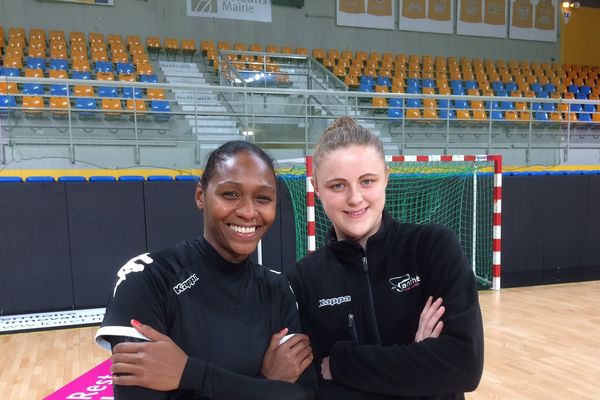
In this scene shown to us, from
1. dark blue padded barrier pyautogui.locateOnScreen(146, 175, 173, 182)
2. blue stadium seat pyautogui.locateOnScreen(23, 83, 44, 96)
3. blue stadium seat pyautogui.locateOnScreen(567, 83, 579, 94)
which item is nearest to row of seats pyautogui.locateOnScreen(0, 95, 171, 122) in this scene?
blue stadium seat pyautogui.locateOnScreen(23, 83, 44, 96)

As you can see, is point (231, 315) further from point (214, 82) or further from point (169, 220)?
point (214, 82)

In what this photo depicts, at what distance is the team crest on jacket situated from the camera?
145 centimetres

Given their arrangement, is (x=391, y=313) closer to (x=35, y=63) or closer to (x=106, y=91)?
(x=106, y=91)

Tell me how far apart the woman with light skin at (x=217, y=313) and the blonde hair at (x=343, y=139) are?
195 millimetres

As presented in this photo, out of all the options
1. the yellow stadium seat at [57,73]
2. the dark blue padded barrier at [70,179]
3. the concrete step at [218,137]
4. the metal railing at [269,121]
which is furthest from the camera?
the yellow stadium seat at [57,73]

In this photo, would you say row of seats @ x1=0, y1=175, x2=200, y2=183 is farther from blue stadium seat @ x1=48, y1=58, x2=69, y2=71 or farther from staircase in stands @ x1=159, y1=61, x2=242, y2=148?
blue stadium seat @ x1=48, y1=58, x2=69, y2=71

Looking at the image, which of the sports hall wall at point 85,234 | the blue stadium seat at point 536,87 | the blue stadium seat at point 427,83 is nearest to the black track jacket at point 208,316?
the sports hall wall at point 85,234

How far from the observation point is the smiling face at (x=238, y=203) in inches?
50.4

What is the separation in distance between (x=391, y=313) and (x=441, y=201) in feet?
16.6

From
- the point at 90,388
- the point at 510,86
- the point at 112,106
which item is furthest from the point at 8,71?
the point at 510,86

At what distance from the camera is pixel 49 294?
5.11 m

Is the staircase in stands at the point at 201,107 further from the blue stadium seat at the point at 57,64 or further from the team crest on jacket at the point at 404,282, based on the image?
the team crest on jacket at the point at 404,282

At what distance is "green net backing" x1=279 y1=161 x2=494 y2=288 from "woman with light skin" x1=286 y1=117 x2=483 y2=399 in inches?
158

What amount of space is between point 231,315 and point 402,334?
55 cm
